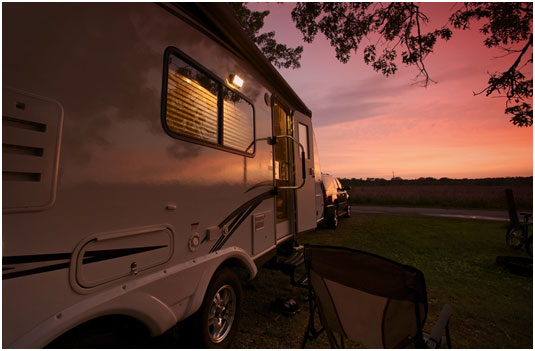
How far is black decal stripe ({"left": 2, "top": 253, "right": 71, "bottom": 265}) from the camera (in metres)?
1.04

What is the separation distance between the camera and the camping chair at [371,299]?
56.1 inches

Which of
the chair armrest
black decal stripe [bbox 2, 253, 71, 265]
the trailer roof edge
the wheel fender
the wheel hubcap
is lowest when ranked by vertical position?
the wheel hubcap

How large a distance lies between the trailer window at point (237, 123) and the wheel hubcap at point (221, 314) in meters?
1.48

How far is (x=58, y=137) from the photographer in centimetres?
121

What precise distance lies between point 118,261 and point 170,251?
40 centimetres

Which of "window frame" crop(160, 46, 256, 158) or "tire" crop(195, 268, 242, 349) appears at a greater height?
"window frame" crop(160, 46, 256, 158)

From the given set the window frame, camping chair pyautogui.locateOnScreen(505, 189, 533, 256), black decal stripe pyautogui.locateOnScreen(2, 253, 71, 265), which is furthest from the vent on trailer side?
camping chair pyautogui.locateOnScreen(505, 189, 533, 256)

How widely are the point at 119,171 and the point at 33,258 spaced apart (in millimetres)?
577

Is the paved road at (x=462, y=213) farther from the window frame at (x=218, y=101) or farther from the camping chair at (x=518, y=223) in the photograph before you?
the window frame at (x=218, y=101)

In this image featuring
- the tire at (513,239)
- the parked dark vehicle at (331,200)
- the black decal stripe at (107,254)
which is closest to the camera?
the black decal stripe at (107,254)

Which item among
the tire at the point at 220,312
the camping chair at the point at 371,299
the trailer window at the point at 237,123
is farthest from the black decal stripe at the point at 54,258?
the trailer window at the point at 237,123

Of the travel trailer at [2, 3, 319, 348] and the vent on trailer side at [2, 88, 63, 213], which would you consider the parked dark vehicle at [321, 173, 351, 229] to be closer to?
the travel trailer at [2, 3, 319, 348]

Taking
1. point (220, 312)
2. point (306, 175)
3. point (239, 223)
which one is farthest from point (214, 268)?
point (306, 175)

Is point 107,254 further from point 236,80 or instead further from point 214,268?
point 236,80
